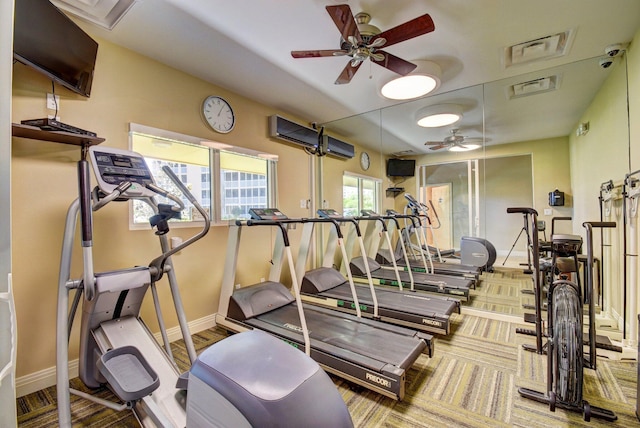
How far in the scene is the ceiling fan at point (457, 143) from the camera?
4659 millimetres

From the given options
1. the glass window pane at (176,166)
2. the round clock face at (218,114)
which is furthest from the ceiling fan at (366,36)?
the glass window pane at (176,166)

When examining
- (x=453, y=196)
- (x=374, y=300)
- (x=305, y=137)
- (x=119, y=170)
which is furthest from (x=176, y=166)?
(x=453, y=196)

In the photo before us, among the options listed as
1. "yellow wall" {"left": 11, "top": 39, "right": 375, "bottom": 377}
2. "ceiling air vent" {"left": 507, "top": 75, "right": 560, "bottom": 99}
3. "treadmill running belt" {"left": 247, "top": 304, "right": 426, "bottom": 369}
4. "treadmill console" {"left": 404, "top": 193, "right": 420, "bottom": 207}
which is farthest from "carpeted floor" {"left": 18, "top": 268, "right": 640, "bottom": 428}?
"ceiling air vent" {"left": 507, "top": 75, "right": 560, "bottom": 99}

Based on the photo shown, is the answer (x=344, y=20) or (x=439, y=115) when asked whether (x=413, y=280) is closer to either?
(x=439, y=115)

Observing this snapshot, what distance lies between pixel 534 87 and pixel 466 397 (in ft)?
12.8

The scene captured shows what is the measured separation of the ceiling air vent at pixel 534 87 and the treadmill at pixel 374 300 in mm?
2899

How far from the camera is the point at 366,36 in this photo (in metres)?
2.39

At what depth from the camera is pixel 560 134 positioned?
4328 mm

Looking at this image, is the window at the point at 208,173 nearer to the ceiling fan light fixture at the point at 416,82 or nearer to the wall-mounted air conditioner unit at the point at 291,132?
the wall-mounted air conditioner unit at the point at 291,132

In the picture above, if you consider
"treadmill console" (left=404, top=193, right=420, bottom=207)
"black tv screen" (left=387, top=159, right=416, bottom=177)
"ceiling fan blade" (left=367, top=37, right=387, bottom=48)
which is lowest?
"treadmill console" (left=404, top=193, right=420, bottom=207)

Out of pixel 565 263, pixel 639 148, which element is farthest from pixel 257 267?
pixel 639 148

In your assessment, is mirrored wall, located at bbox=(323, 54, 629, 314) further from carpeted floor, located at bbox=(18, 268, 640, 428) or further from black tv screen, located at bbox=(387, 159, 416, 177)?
carpeted floor, located at bbox=(18, 268, 640, 428)

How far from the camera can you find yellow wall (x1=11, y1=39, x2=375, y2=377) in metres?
2.15

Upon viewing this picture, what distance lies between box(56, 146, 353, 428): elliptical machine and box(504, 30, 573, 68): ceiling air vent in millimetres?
3603
